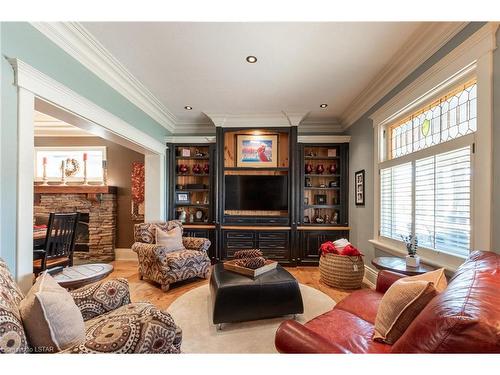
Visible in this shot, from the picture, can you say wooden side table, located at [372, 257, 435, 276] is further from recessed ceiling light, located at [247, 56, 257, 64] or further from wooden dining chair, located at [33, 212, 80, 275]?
wooden dining chair, located at [33, 212, 80, 275]

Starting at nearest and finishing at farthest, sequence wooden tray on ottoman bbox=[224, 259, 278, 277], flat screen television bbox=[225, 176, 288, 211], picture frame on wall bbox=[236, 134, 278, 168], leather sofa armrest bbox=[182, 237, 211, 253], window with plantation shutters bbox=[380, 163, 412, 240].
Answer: wooden tray on ottoman bbox=[224, 259, 278, 277] < window with plantation shutters bbox=[380, 163, 412, 240] < leather sofa armrest bbox=[182, 237, 211, 253] < flat screen television bbox=[225, 176, 288, 211] < picture frame on wall bbox=[236, 134, 278, 168]

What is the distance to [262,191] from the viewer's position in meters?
4.51

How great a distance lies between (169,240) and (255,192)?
5.88 feet

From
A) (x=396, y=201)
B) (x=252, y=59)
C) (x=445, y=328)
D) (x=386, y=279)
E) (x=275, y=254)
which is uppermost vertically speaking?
(x=252, y=59)

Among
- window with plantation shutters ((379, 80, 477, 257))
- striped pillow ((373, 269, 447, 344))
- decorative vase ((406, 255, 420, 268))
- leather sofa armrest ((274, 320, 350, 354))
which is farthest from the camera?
decorative vase ((406, 255, 420, 268))

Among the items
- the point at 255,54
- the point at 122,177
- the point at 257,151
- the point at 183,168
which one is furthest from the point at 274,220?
the point at 122,177

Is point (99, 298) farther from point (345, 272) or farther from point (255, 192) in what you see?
point (255, 192)

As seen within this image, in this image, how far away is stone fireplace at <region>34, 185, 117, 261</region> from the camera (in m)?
4.74

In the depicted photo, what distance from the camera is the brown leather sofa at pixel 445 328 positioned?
2.40 ft

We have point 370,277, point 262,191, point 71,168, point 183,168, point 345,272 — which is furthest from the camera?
point 71,168

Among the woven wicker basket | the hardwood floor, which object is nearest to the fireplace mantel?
the hardwood floor

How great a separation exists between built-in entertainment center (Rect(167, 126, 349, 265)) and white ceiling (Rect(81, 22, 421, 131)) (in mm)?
943

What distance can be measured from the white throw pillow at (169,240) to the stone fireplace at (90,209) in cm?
193
